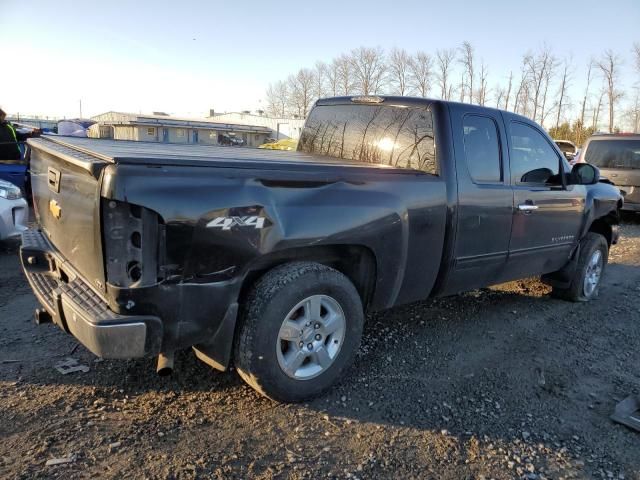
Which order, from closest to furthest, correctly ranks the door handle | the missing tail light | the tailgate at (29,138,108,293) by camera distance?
1. the missing tail light
2. the tailgate at (29,138,108,293)
3. the door handle

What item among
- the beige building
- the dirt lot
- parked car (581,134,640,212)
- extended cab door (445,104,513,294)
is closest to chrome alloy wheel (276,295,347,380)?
the dirt lot

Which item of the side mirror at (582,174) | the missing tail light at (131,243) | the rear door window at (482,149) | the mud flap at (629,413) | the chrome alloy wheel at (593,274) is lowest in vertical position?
the mud flap at (629,413)

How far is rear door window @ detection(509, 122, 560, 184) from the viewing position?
4.42 metres

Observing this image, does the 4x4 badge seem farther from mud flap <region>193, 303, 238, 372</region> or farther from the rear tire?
the rear tire

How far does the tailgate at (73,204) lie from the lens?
252cm

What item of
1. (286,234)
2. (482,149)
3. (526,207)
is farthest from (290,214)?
(526,207)

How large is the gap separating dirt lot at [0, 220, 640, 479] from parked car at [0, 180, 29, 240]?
7.10ft

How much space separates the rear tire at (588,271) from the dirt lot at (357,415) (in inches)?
44.1

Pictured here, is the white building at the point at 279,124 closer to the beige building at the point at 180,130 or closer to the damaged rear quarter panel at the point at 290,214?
the beige building at the point at 180,130

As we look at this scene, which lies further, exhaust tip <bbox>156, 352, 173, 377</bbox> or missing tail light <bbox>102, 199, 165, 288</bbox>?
exhaust tip <bbox>156, 352, 173, 377</bbox>

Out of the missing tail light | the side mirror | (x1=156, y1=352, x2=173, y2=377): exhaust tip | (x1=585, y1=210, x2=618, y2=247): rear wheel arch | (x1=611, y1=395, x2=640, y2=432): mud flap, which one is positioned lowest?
(x1=611, y1=395, x2=640, y2=432): mud flap

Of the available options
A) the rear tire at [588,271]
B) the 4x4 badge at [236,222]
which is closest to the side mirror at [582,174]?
the rear tire at [588,271]

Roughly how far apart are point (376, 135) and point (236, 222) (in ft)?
6.22

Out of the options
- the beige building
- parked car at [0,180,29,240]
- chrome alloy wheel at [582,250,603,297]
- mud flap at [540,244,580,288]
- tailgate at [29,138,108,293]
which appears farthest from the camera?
the beige building
